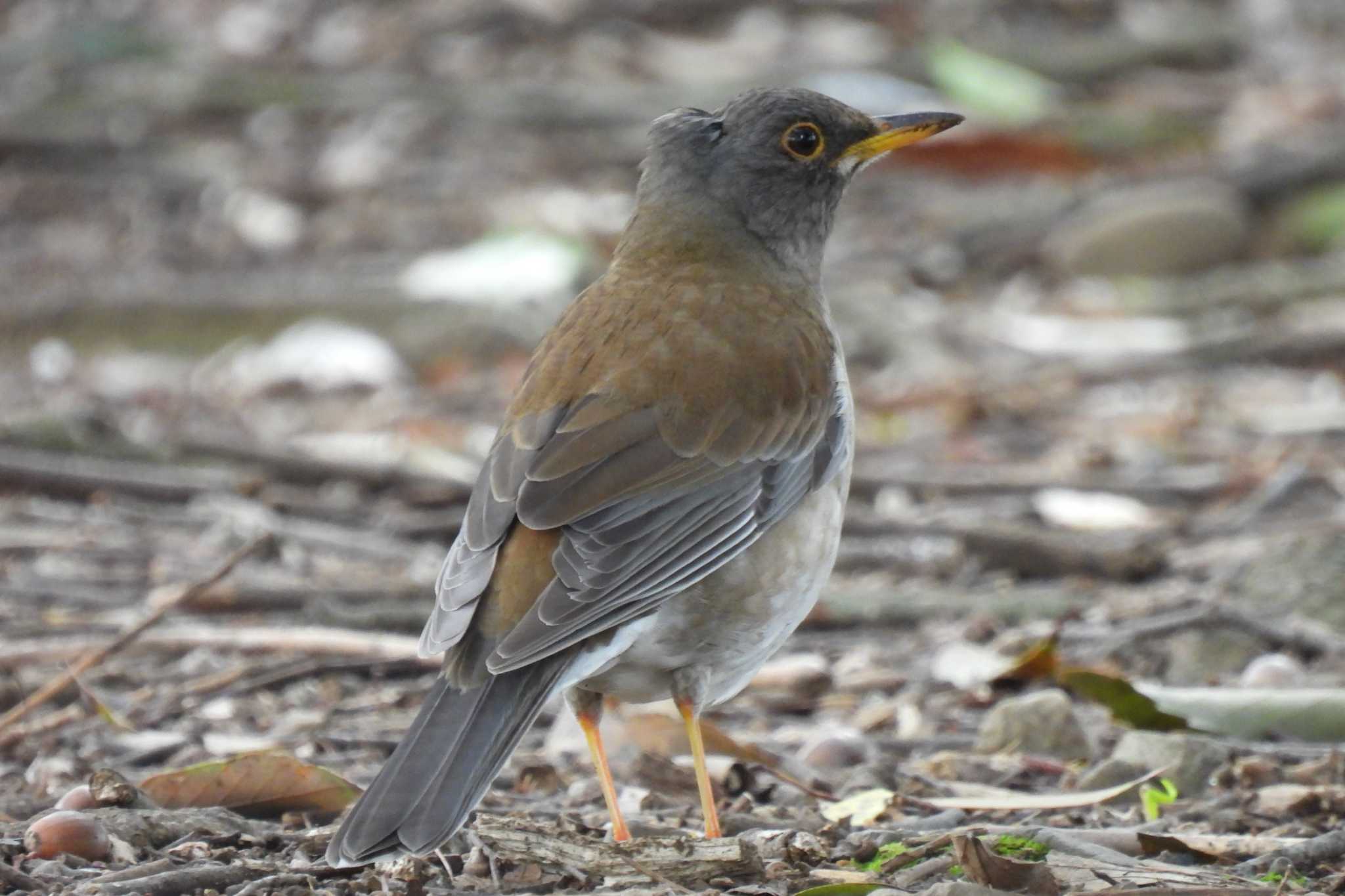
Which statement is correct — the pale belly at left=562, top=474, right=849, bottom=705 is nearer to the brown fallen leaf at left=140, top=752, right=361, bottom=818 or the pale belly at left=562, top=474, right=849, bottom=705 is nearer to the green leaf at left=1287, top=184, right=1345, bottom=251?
the brown fallen leaf at left=140, top=752, right=361, bottom=818

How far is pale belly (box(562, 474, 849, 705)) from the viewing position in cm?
459

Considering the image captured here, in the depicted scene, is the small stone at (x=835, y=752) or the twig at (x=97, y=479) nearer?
the small stone at (x=835, y=752)

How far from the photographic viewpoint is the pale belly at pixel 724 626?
15.1 feet

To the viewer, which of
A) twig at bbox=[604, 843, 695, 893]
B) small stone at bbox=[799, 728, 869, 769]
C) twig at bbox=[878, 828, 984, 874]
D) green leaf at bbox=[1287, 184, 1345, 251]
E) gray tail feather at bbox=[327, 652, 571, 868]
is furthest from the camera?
green leaf at bbox=[1287, 184, 1345, 251]

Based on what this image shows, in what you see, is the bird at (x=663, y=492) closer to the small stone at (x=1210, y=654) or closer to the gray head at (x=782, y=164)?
the gray head at (x=782, y=164)

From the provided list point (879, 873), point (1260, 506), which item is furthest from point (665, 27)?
Result: point (879, 873)

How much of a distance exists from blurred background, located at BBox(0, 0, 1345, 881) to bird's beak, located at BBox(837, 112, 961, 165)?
1.64m

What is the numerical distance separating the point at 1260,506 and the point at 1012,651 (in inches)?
73.0

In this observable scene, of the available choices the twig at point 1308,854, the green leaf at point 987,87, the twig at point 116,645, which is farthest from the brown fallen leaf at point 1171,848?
the green leaf at point 987,87

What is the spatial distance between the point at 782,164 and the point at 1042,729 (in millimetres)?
Result: 1718

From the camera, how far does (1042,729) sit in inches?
209

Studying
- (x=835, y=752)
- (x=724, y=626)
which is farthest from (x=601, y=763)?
(x=835, y=752)

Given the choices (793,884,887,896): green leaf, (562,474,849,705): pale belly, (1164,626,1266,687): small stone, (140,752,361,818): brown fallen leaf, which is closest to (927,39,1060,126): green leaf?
(1164,626,1266,687): small stone

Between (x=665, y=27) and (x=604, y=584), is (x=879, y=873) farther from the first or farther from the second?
(x=665, y=27)
